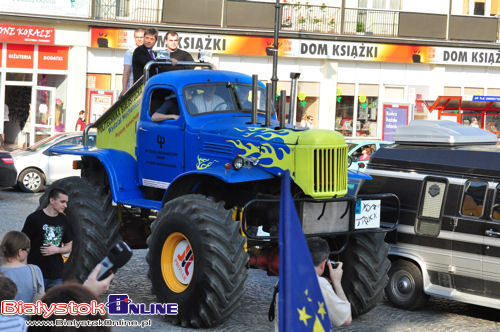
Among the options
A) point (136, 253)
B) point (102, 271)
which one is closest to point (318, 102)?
point (136, 253)

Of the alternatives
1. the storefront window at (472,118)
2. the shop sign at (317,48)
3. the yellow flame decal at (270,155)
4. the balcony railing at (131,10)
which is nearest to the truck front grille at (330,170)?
the yellow flame decal at (270,155)

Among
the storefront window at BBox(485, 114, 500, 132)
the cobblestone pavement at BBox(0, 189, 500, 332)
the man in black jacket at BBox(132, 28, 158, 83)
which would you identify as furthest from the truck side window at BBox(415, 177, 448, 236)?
the storefront window at BBox(485, 114, 500, 132)

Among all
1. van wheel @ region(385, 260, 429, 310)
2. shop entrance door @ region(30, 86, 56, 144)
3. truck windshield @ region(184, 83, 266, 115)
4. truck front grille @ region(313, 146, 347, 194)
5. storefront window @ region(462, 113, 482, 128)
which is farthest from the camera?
shop entrance door @ region(30, 86, 56, 144)

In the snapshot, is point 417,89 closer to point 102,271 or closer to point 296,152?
point 296,152

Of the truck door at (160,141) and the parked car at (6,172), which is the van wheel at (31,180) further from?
the truck door at (160,141)

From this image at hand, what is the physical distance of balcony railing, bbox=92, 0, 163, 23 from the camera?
109ft

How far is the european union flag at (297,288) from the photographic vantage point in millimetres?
5438

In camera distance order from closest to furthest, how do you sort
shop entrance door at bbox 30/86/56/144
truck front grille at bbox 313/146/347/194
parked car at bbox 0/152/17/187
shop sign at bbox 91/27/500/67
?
truck front grille at bbox 313/146/347/194
parked car at bbox 0/152/17/187
shop entrance door at bbox 30/86/56/144
shop sign at bbox 91/27/500/67

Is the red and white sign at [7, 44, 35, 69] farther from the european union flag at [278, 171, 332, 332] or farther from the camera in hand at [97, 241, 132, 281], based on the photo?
the camera in hand at [97, 241, 132, 281]

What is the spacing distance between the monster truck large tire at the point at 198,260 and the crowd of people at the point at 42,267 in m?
1.30

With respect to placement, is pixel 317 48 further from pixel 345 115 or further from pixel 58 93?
pixel 58 93

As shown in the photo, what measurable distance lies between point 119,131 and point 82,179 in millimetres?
922

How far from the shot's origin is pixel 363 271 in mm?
9766

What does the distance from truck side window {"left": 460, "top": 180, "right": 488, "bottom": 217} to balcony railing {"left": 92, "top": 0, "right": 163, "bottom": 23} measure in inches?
977
